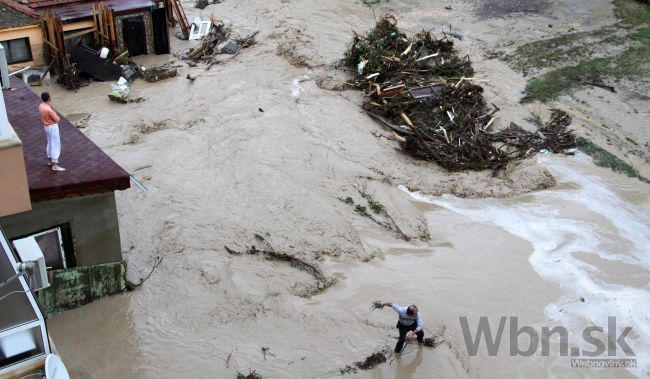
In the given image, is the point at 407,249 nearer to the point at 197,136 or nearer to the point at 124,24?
the point at 197,136

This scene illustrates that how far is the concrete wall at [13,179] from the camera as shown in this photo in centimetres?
792

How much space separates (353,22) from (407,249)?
49.6 feet

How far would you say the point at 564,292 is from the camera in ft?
→ 39.9

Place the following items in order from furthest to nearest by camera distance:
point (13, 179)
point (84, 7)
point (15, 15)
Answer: point (84, 7) → point (15, 15) → point (13, 179)

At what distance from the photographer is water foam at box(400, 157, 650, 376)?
458 inches

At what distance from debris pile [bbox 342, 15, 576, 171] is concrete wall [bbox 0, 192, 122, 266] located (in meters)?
8.67

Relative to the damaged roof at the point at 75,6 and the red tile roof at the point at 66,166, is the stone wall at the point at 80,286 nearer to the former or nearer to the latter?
the red tile roof at the point at 66,166

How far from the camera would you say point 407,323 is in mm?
9680

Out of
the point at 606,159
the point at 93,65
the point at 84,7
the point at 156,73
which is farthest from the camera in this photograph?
the point at 84,7

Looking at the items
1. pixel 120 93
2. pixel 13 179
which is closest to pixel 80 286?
pixel 13 179

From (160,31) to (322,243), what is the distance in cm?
1307

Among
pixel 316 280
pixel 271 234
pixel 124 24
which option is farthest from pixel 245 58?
pixel 316 280

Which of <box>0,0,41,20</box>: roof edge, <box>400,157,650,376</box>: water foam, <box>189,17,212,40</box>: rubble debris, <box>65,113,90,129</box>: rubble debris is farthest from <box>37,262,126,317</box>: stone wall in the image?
<box>189,17,212,40</box>: rubble debris

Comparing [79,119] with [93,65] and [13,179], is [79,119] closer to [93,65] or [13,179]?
[93,65]
